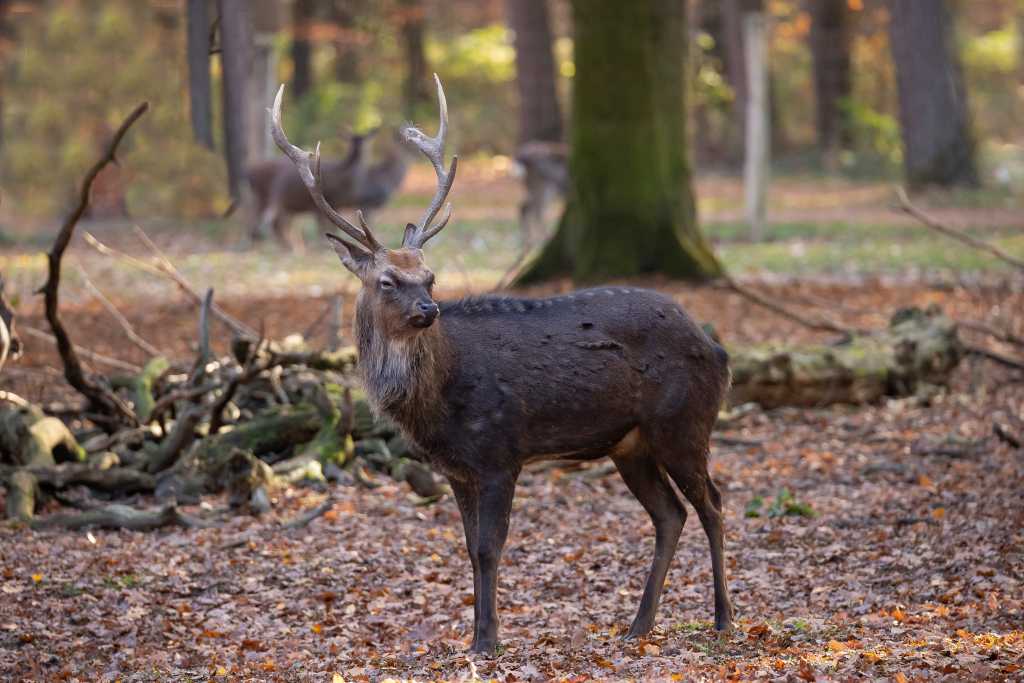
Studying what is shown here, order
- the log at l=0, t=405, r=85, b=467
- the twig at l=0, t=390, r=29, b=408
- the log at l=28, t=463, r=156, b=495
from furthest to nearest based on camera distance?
the twig at l=0, t=390, r=29, b=408, the log at l=0, t=405, r=85, b=467, the log at l=28, t=463, r=156, b=495

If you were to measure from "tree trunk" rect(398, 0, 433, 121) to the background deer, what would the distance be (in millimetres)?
14560

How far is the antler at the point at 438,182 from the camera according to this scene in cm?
610

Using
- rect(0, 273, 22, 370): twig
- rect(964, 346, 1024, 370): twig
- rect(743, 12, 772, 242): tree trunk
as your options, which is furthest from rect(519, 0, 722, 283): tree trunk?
rect(0, 273, 22, 370): twig

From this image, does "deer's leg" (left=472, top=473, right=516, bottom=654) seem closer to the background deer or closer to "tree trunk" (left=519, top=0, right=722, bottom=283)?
"tree trunk" (left=519, top=0, right=722, bottom=283)

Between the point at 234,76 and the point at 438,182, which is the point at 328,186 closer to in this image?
the point at 234,76

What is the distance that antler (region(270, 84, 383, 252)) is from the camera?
19.5 feet

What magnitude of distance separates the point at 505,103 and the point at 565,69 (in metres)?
2.01

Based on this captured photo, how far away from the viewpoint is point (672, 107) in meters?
14.9

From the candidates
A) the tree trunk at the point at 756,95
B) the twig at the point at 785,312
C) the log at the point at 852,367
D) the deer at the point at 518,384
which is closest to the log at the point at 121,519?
the deer at the point at 518,384

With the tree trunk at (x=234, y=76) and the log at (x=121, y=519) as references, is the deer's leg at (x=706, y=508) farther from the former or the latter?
the tree trunk at (x=234, y=76)

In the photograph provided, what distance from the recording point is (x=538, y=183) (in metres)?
21.1

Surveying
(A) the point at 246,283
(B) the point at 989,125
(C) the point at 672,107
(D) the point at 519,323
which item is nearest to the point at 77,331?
(A) the point at 246,283

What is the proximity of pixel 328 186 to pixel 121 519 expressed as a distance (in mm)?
13901

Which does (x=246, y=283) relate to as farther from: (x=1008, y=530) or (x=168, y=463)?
(x=1008, y=530)
